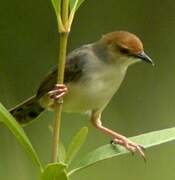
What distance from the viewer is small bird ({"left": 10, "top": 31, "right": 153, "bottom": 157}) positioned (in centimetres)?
218

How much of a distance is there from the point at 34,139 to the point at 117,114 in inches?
20.7

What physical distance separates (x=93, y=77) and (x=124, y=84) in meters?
2.23

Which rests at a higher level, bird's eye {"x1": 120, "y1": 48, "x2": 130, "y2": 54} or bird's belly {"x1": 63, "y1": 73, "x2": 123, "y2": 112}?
bird's eye {"x1": 120, "y1": 48, "x2": 130, "y2": 54}

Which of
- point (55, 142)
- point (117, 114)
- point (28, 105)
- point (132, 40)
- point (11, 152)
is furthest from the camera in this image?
point (117, 114)

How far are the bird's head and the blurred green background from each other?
151 centimetres

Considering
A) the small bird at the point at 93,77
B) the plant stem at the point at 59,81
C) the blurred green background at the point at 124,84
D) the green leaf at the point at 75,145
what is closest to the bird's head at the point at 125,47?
the small bird at the point at 93,77

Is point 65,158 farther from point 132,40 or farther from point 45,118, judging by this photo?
point 45,118

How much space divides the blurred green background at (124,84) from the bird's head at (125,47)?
1511mm

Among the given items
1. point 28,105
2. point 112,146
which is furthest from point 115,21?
point 112,146

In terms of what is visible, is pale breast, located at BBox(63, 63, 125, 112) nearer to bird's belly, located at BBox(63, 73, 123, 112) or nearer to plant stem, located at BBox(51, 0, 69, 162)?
bird's belly, located at BBox(63, 73, 123, 112)

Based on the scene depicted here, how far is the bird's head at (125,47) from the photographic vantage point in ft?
7.05

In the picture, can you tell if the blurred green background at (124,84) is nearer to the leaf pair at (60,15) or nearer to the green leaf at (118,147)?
the green leaf at (118,147)

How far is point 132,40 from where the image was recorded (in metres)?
2.16

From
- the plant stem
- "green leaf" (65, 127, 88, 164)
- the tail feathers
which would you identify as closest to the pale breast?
the tail feathers
